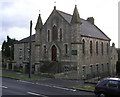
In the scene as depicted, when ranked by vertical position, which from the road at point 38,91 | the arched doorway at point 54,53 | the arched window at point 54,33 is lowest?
the road at point 38,91

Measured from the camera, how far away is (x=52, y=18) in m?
41.7

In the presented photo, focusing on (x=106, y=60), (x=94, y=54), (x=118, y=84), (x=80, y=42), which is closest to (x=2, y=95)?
(x=118, y=84)

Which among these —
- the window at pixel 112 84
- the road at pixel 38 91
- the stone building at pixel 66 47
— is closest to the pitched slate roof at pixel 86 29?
the stone building at pixel 66 47

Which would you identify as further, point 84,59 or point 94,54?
point 94,54

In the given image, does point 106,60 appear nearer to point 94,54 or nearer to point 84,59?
point 94,54

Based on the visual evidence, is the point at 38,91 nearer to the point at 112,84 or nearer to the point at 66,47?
the point at 112,84

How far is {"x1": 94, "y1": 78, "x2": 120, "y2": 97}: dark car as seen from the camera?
17.0 metres

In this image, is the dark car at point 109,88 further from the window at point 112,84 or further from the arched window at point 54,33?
the arched window at point 54,33

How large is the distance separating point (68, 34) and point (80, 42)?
2708mm

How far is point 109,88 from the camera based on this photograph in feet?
56.7

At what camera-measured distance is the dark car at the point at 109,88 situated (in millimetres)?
16959

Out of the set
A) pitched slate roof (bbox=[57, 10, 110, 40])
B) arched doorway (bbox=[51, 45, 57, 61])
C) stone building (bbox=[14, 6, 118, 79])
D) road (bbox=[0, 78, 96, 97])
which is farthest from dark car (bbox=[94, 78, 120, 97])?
arched doorway (bbox=[51, 45, 57, 61])

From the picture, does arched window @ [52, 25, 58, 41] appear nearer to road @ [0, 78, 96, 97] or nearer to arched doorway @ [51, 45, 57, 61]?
arched doorway @ [51, 45, 57, 61]

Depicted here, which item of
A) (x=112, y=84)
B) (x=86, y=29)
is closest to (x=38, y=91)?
(x=112, y=84)
